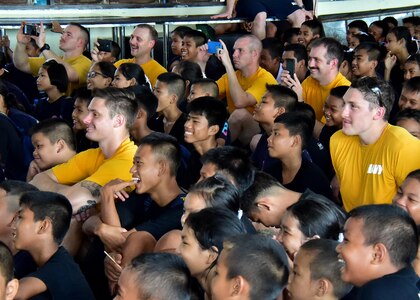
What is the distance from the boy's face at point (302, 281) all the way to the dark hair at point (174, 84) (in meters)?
3.12

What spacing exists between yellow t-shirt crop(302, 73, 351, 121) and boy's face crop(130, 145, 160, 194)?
2.31m

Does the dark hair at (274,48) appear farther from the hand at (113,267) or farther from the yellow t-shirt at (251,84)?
the hand at (113,267)

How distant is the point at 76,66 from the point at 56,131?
2746mm

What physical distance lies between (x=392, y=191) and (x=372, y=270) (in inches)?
62.7

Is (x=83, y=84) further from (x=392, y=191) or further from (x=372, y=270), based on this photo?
(x=372, y=270)

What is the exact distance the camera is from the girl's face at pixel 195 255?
295 cm

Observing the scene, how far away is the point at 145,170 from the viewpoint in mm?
3982

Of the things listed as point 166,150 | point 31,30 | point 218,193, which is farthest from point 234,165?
point 31,30

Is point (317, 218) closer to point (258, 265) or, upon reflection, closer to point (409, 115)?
point (258, 265)

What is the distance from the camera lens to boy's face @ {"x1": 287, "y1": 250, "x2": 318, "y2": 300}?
2852mm

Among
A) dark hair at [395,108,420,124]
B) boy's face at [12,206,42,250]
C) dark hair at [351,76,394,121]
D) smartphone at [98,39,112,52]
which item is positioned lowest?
boy's face at [12,206,42,250]

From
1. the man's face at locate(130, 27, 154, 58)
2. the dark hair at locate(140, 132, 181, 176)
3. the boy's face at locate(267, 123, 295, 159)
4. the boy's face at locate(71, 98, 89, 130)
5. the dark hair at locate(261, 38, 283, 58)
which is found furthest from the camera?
the dark hair at locate(261, 38, 283, 58)

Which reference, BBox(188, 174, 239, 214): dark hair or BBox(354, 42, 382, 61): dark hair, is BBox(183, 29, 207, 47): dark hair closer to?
BBox(354, 42, 382, 61): dark hair

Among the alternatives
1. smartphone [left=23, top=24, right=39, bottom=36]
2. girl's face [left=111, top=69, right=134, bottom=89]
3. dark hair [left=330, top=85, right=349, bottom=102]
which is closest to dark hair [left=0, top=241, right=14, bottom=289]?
dark hair [left=330, top=85, right=349, bottom=102]
